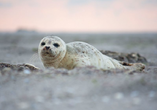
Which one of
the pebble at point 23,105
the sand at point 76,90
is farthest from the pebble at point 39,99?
the pebble at point 23,105

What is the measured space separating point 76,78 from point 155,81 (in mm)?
1435

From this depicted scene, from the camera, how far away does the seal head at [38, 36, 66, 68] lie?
490 cm

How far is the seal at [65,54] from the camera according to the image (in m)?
4.98

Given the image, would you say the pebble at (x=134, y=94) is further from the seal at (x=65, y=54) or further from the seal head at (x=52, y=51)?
the seal head at (x=52, y=51)

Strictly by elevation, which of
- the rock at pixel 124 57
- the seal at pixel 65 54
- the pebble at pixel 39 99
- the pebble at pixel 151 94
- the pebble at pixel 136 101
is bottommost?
the pebble at pixel 136 101

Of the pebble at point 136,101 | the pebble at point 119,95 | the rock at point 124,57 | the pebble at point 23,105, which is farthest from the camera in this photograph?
the rock at point 124,57

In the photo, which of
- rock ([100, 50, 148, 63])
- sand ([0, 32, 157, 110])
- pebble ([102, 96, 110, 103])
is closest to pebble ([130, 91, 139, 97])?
sand ([0, 32, 157, 110])

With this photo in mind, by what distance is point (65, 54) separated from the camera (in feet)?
17.2

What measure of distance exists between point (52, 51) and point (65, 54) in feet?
1.51

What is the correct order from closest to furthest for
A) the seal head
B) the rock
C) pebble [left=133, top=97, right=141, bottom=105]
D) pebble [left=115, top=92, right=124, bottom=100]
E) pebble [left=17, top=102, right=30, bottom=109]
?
pebble [left=17, top=102, right=30, bottom=109]
pebble [left=133, top=97, right=141, bottom=105]
pebble [left=115, top=92, right=124, bottom=100]
the seal head
the rock

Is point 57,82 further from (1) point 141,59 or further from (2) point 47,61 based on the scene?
(1) point 141,59

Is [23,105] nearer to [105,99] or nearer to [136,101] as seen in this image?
[105,99]

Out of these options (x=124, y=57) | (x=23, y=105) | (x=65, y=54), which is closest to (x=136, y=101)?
(x=23, y=105)

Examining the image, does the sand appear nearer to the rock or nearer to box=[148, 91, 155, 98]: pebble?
box=[148, 91, 155, 98]: pebble
